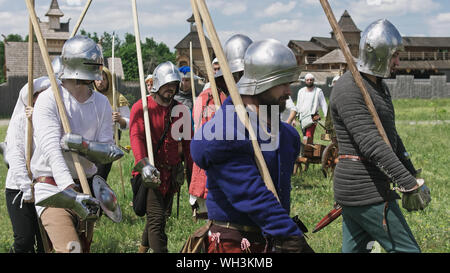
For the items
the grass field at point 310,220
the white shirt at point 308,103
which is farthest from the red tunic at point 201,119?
the white shirt at point 308,103

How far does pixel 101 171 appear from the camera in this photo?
5.86m

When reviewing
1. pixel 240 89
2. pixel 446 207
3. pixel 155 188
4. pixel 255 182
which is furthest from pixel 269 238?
pixel 446 207

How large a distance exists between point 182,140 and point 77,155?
1957mm

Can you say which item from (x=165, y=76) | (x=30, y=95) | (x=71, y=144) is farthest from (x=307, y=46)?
(x=71, y=144)

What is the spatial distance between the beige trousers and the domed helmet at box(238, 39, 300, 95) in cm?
146

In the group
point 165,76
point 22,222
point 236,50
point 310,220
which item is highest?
point 236,50

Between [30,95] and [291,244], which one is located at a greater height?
[30,95]

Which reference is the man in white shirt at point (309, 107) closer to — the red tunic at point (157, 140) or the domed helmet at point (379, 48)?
the red tunic at point (157, 140)

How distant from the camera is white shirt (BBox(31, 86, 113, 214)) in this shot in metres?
3.29

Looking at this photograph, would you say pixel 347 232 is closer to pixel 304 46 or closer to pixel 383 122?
pixel 383 122

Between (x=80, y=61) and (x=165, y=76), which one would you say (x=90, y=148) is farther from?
(x=165, y=76)

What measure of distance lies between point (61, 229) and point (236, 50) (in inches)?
86.4

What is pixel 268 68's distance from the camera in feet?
8.50

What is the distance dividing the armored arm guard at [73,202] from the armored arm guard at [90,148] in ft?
0.88
